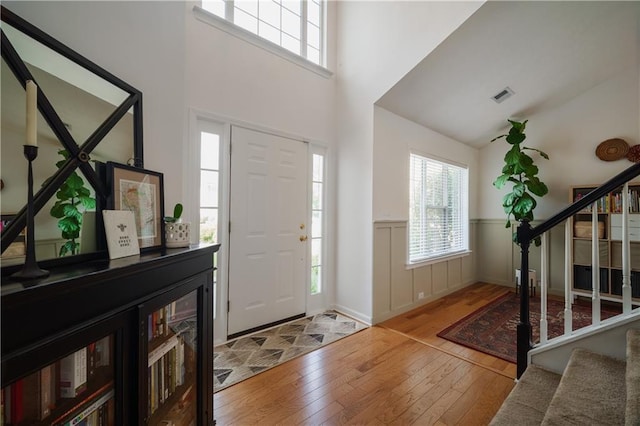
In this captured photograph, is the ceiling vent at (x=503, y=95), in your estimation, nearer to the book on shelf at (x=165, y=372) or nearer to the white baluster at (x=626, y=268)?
the white baluster at (x=626, y=268)

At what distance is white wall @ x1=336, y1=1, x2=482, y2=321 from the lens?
267cm

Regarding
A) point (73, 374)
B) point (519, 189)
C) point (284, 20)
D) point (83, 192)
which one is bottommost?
point (73, 374)

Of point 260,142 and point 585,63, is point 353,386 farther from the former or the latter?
point 585,63

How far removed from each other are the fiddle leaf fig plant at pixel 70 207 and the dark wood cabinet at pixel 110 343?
21 cm

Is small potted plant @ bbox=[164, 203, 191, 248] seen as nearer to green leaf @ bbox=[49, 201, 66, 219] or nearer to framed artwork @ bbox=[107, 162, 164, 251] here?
framed artwork @ bbox=[107, 162, 164, 251]

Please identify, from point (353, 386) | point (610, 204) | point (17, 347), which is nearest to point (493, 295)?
point (610, 204)

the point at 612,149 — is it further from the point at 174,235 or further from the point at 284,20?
the point at 174,235

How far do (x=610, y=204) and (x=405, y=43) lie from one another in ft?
10.6

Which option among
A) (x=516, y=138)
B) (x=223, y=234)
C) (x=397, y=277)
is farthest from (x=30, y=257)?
(x=516, y=138)

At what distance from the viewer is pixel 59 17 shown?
1238 millimetres

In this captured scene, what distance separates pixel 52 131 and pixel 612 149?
5.43 m

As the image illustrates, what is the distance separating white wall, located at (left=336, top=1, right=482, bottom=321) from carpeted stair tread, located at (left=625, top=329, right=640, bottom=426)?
184cm

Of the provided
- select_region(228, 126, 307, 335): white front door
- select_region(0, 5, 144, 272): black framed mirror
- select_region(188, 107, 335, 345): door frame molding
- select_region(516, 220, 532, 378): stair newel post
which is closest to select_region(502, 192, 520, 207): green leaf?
select_region(516, 220, 532, 378): stair newel post

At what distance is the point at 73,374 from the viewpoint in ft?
2.70
